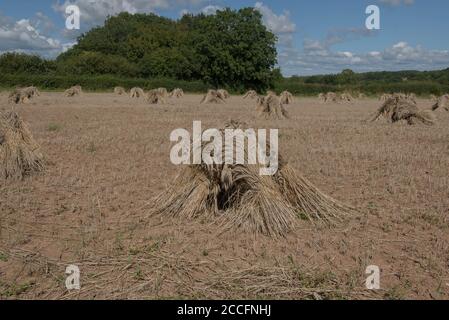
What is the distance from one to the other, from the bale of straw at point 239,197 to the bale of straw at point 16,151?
3337 mm

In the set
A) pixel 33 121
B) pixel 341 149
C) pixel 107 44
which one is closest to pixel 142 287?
pixel 341 149

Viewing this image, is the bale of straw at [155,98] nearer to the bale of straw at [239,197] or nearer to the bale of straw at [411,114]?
the bale of straw at [411,114]

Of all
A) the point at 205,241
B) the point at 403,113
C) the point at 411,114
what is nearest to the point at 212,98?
the point at 403,113

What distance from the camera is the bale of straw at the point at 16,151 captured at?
8422mm

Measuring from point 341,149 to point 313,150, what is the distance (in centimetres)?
70

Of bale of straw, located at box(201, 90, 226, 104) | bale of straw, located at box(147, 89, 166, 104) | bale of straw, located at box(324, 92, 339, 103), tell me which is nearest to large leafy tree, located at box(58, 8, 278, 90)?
bale of straw, located at box(324, 92, 339, 103)

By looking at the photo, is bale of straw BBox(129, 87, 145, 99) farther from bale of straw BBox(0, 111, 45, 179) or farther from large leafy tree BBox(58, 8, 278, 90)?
bale of straw BBox(0, 111, 45, 179)

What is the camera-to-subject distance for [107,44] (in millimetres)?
74188

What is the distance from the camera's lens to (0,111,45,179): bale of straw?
842 cm

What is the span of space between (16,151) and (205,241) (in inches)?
186

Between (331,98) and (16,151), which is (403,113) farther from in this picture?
(331,98)

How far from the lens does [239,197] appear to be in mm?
6242

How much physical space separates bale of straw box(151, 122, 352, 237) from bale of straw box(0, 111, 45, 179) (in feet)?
10.9

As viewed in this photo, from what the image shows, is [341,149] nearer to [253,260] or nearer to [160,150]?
[160,150]
